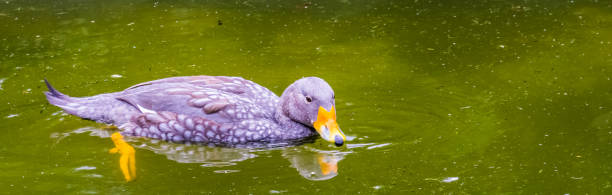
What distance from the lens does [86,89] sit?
6.68 metres

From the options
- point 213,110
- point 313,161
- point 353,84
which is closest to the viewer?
point 313,161

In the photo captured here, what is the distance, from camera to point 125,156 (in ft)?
17.6

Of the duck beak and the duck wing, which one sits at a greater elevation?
the duck wing

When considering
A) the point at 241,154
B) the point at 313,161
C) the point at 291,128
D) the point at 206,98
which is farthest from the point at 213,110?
the point at 313,161

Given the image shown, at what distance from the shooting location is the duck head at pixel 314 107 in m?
5.39

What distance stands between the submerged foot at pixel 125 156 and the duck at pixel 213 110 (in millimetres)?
139

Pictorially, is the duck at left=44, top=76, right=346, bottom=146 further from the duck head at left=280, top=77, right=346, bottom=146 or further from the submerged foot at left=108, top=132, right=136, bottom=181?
the submerged foot at left=108, top=132, right=136, bottom=181

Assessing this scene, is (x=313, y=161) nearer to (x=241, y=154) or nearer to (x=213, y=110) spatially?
(x=241, y=154)

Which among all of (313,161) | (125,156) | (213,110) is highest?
(213,110)

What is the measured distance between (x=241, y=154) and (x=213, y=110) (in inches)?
16.7

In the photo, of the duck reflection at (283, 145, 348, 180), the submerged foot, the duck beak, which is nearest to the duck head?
the duck beak

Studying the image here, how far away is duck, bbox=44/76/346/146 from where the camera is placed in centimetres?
562

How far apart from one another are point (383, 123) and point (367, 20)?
3.05 meters

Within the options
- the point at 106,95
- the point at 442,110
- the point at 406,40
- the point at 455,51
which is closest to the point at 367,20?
the point at 406,40
